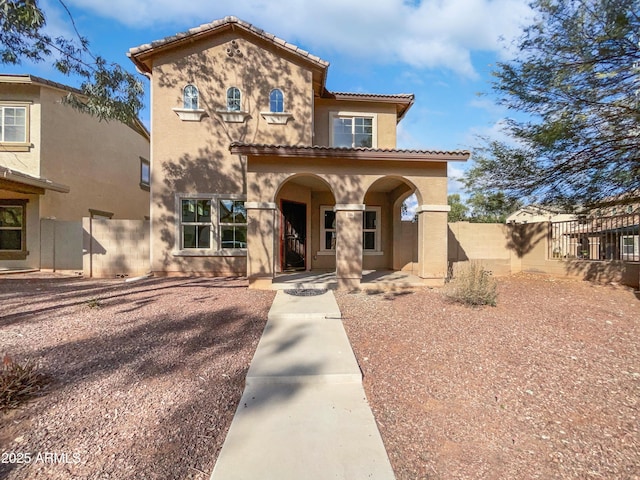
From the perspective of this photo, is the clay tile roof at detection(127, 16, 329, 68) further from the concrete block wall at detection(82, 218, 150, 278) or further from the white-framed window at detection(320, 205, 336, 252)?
the concrete block wall at detection(82, 218, 150, 278)

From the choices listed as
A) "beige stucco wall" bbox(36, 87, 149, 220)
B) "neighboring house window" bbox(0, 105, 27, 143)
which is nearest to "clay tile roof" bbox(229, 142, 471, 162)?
"beige stucco wall" bbox(36, 87, 149, 220)

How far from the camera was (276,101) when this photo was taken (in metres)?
10.7

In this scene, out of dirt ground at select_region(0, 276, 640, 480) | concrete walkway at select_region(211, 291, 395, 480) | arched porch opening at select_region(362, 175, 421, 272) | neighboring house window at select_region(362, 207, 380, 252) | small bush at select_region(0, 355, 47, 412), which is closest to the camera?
concrete walkway at select_region(211, 291, 395, 480)

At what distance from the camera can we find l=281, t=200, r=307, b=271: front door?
10828mm

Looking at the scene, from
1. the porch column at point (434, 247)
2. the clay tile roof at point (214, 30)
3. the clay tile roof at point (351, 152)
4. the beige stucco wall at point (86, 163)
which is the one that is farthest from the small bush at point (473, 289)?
the beige stucco wall at point (86, 163)

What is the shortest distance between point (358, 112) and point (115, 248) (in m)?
9.79

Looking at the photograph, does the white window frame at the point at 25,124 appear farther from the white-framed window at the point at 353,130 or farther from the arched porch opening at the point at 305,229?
the white-framed window at the point at 353,130

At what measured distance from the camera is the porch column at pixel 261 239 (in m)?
8.05

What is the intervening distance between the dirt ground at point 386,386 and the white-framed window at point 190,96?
6848 mm

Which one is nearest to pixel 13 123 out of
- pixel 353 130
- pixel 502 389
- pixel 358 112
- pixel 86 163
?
pixel 86 163

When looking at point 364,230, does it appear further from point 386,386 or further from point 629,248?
point 386,386

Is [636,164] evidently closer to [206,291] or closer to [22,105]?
[206,291]

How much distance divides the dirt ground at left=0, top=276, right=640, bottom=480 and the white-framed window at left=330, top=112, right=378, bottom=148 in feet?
23.3

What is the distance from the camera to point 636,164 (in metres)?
8.27
